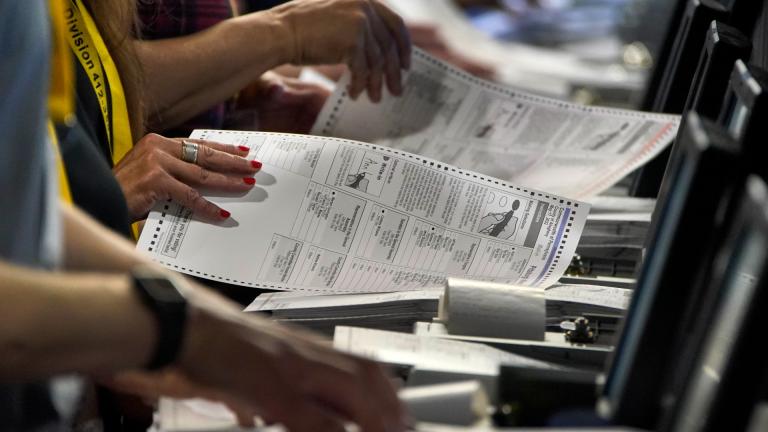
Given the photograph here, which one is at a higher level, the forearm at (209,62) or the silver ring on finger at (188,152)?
the forearm at (209,62)

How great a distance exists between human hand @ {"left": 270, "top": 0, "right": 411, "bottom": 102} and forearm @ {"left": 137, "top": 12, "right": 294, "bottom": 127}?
0.02 m

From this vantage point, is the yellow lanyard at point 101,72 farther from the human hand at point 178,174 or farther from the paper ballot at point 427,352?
the paper ballot at point 427,352

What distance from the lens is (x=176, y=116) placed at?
1.64m

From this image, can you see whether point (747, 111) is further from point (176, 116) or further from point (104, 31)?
point (176, 116)

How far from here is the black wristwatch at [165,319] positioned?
0.69 metres

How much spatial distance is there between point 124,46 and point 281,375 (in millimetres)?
754

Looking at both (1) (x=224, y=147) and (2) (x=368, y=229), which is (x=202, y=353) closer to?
(2) (x=368, y=229)

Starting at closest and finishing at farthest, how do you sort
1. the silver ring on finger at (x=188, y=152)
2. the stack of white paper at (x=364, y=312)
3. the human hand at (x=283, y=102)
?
the stack of white paper at (x=364, y=312) < the silver ring on finger at (x=188, y=152) < the human hand at (x=283, y=102)

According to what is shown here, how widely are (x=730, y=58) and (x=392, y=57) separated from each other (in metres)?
0.60

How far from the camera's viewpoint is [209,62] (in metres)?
1.61

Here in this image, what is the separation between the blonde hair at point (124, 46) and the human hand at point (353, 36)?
0.31m

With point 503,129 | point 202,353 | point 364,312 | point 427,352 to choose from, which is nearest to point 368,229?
point 364,312

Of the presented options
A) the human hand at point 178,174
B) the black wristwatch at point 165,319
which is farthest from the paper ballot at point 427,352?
the human hand at point 178,174

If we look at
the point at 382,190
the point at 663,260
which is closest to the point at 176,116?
the point at 382,190
